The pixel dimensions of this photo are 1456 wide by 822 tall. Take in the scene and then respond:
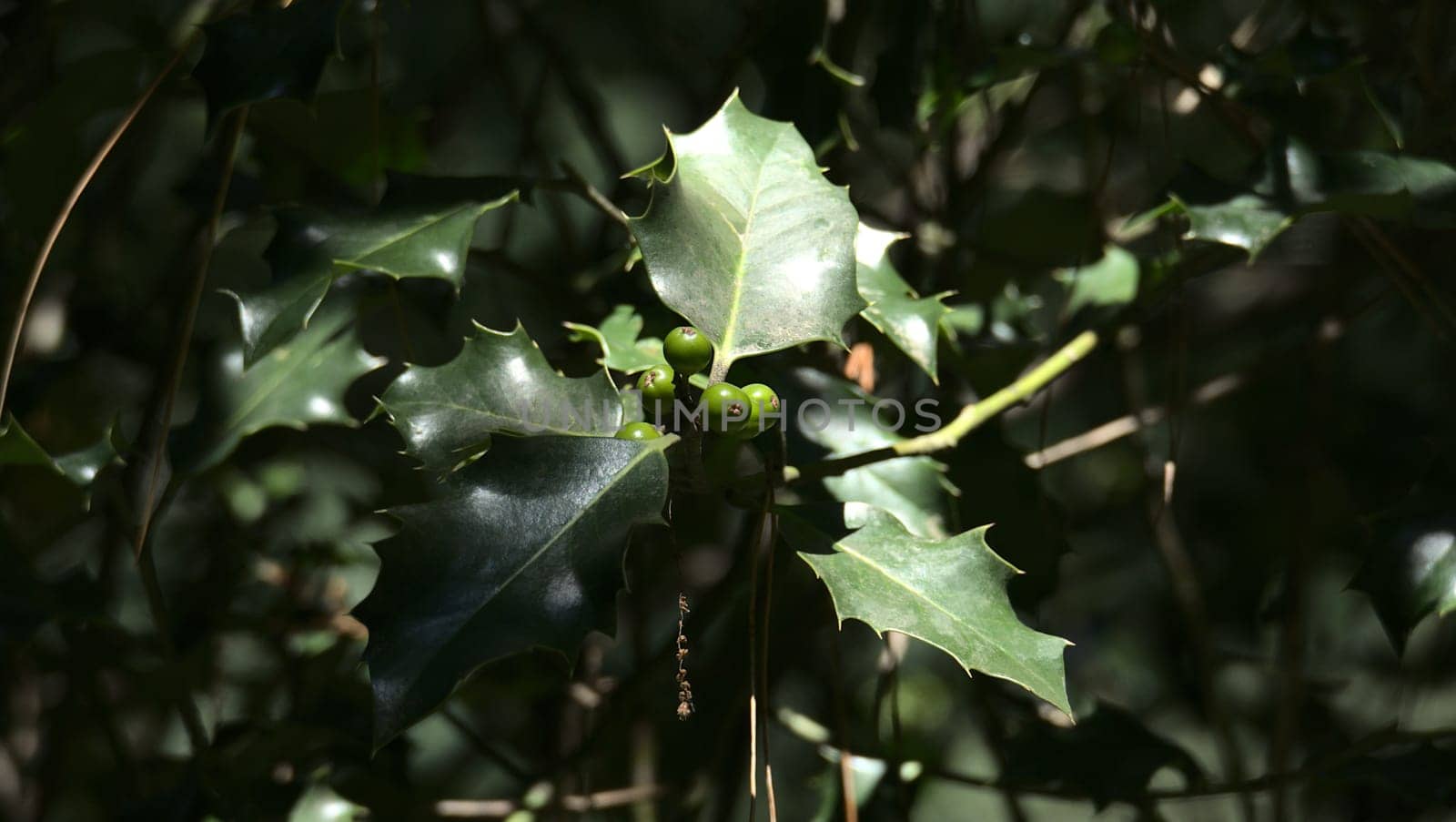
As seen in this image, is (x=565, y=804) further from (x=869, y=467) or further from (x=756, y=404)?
(x=756, y=404)

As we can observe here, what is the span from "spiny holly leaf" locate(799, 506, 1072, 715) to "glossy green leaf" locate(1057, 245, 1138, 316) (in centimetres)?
46

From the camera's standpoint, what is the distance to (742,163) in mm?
823

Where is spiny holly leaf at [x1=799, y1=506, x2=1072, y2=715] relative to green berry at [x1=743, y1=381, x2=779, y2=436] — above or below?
below

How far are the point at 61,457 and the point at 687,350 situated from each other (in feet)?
2.24

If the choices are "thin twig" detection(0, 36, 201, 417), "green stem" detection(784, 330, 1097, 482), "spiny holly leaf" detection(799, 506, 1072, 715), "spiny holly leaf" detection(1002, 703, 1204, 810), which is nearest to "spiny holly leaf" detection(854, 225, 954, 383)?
"green stem" detection(784, 330, 1097, 482)

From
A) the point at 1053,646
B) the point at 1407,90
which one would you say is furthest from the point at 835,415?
the point at 1407,90

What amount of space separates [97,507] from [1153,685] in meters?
1.53

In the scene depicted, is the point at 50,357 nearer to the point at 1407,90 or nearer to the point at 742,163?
the point at 742,163

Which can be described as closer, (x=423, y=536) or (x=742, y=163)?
(x=423, y=536)

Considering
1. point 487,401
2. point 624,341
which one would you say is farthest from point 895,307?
point 487,401

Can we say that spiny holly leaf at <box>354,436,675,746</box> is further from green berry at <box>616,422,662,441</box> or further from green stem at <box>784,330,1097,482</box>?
green stem at <box>784,330,1097,482</box>

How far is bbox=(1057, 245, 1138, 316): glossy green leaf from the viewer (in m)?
1.16

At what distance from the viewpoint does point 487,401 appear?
0.81m

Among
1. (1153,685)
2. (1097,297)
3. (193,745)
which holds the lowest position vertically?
(1153,685)
